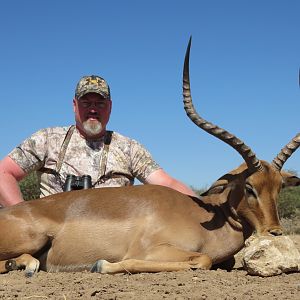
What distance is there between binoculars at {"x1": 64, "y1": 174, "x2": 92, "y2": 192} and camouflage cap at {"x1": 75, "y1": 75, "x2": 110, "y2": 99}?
4.30ft

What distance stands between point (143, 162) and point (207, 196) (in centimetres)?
154

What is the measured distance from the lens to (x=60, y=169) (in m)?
7.86

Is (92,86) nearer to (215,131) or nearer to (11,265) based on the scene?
(215,131)

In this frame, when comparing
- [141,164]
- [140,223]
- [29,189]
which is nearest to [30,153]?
[141,164]

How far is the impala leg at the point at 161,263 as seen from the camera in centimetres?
562

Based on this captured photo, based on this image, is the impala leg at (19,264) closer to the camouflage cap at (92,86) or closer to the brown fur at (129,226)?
the brown fur at (129,226)

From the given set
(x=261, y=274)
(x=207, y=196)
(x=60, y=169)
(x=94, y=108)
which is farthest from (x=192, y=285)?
(x=94, y=108)

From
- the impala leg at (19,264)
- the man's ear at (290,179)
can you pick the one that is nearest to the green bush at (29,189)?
the impala leg at (19,264)

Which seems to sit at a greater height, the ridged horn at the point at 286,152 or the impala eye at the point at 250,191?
the ridged horn at the point at 286,152

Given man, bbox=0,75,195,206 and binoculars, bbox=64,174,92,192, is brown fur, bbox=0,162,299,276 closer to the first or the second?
binoculars, bbox=64,174,92,192

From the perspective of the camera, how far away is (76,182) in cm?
759

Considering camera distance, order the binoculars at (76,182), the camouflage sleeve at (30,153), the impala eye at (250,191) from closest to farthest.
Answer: the impala eye at (250,191)
the binoculars at (76,182)
the camouflage sleeve at (30,153)

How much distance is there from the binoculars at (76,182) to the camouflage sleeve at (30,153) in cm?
55

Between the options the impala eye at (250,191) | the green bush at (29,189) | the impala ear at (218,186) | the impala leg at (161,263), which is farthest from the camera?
the green bush at (29,189)
